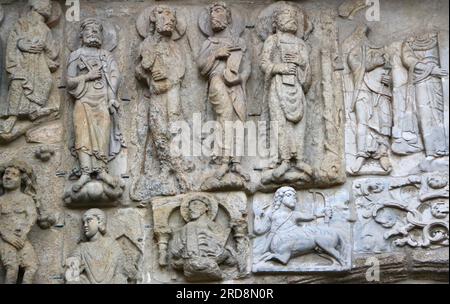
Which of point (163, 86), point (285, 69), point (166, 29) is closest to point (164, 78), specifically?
point (163, 86)

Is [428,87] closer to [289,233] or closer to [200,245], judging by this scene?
[289,233]

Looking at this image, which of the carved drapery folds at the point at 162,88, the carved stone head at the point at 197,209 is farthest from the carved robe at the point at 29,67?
the carved stone head at the point at 197,209

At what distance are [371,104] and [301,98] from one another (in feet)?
1.98

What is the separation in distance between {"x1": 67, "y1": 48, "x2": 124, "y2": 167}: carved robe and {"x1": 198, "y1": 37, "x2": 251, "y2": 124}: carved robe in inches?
31.4

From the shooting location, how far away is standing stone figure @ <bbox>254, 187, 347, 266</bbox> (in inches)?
477

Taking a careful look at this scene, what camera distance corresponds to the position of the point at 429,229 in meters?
12.2

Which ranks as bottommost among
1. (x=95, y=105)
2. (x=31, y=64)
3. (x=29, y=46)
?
(x=95, y=105)

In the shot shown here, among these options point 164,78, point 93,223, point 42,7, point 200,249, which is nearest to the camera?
point 200,249

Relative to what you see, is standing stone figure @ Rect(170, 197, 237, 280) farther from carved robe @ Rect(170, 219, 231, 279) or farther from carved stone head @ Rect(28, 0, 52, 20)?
carved stone head @ Rect(28, 0, 52, 20)

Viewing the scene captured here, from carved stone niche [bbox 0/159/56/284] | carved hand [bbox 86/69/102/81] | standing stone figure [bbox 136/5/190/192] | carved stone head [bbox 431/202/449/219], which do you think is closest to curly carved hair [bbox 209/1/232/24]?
standing stone figure [bbox 136/5/190/192]

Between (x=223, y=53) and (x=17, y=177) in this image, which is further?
(x=223, y=53)

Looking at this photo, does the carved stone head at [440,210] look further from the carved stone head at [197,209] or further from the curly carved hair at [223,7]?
the curly carved hair at [223,7]

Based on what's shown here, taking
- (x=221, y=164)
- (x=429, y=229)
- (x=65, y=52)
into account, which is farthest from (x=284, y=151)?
(x=65, y=52)

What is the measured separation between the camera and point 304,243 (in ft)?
39.7
